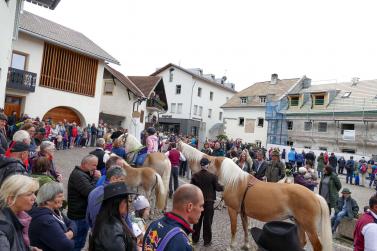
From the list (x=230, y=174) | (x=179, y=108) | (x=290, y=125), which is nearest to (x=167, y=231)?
(x=230, y=174)

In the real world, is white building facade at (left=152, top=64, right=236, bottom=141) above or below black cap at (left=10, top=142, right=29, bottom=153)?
above

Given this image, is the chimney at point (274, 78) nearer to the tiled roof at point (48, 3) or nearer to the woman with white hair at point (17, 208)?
the tiled roof at point (48, 3)

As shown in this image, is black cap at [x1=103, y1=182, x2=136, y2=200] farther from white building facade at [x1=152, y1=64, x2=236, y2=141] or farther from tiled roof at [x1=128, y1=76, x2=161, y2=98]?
white building facade at [x1=152, y1=64, x2=236, y2=141]

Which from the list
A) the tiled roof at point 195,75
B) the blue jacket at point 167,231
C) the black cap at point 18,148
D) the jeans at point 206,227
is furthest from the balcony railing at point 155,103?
the blue jacket at point 167,231

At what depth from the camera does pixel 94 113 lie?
988 inches

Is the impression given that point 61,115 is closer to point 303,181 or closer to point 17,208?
point 303,181

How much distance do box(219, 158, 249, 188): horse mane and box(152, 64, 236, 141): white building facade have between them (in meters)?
39.3

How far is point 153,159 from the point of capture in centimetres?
915

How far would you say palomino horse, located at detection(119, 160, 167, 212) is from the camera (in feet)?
25.4

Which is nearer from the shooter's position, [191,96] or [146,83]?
[146,83]

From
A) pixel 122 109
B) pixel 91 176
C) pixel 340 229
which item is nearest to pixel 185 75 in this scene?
pixel 122 109

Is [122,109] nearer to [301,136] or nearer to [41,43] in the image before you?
[41,43]

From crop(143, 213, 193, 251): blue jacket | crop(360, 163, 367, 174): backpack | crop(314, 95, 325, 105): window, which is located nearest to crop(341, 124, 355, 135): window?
crop(314, 95, 325, 105): window

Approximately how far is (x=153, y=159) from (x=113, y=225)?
648 centimetres
